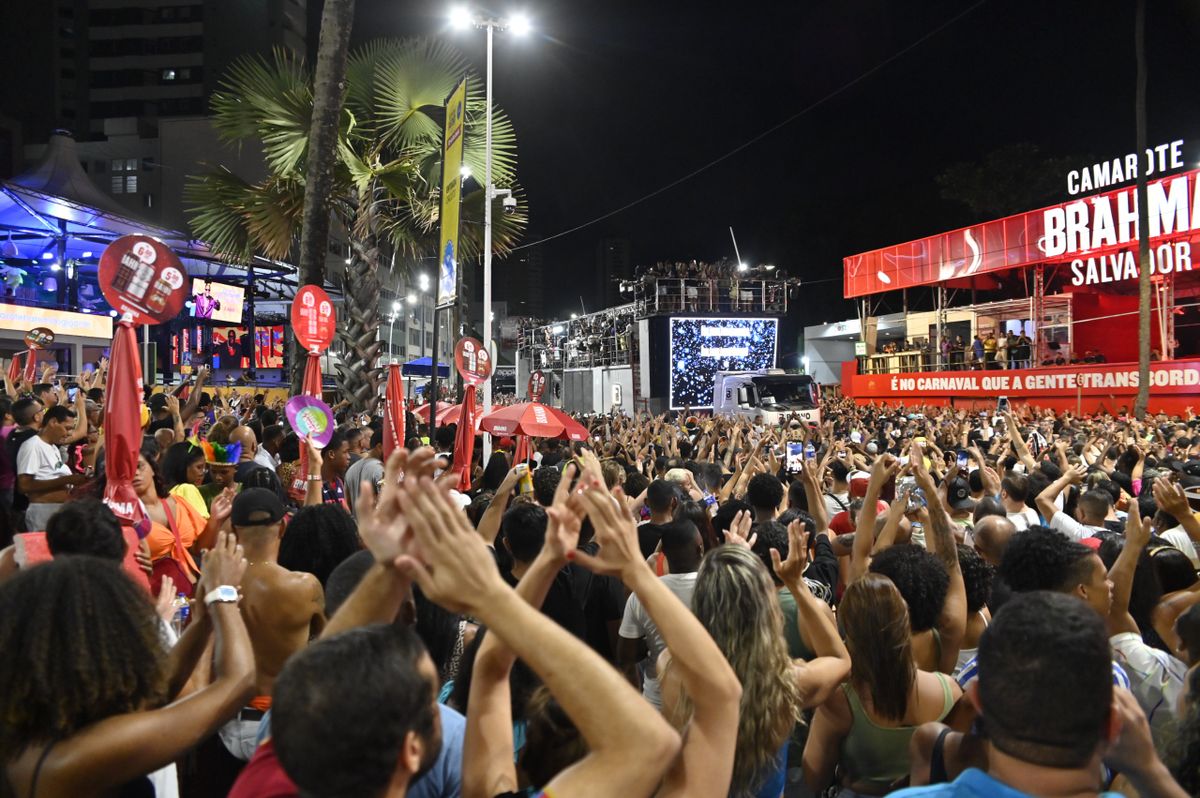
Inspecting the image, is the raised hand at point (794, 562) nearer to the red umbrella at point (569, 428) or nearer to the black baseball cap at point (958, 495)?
the black baseball cap at point (958, 495)

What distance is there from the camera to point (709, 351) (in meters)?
34.8

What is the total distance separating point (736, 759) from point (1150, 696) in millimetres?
1640

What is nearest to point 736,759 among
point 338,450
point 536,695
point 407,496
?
point 536,695

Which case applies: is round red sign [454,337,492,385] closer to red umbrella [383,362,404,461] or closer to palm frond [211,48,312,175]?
red umbrella [383,362,404,461]

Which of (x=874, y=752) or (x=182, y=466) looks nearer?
(x=874, y=752)

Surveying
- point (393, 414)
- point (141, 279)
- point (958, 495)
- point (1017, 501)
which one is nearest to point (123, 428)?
point (141, 279)

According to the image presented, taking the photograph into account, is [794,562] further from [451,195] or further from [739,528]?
[451,195]

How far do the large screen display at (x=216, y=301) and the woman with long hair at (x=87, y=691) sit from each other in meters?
32.0

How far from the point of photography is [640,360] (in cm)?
3472

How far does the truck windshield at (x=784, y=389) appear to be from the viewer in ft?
82.1

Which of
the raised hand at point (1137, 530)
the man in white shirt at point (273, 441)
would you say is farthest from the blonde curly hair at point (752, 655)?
the man in white shirt at point (273, 441)

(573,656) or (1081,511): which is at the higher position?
(573,656)

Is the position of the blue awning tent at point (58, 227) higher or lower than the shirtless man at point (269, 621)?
higher

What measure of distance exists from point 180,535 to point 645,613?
3.15m
